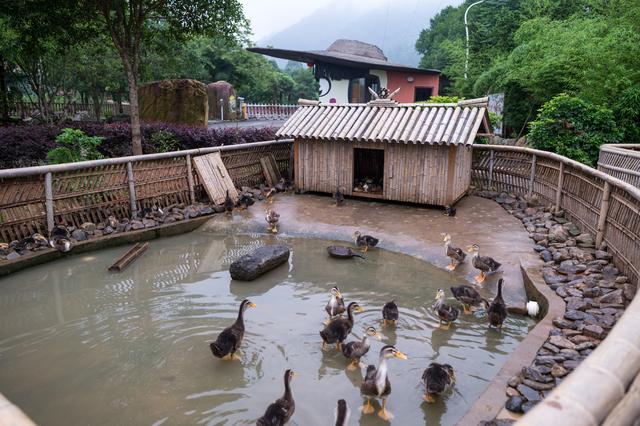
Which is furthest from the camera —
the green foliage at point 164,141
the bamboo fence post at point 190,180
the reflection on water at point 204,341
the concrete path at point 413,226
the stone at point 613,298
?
the green foliage at point 164,141

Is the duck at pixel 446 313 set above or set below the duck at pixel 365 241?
below

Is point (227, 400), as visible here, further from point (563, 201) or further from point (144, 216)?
point (563, 201)

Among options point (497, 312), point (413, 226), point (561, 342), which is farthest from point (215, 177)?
point (561, 342)

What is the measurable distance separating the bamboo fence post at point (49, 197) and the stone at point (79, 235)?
44 centimetres

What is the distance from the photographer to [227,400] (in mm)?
5262

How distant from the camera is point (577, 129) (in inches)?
563

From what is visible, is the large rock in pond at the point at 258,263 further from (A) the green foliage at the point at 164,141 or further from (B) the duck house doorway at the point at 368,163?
(A) the green foliage at the point at 164,141

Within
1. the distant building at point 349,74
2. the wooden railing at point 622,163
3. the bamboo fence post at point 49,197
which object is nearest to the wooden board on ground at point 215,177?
the bamboo fence post at point 49,197

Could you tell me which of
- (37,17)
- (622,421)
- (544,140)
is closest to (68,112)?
(37,17)

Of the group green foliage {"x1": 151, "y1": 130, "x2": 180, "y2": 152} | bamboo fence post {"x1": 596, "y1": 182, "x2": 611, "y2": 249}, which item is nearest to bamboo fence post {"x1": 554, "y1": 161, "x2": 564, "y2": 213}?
bamboo fence post {"x1": 596, "y1": 182, "x2": 611, "y2": 249}

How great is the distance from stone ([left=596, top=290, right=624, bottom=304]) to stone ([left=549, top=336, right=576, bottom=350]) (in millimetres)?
1209

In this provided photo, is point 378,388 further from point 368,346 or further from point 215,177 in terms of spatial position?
point 215,177

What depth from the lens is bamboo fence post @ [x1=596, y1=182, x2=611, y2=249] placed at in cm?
816

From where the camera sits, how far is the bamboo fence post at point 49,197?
9745 mm
